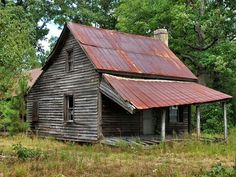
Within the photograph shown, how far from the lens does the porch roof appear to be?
723 inches

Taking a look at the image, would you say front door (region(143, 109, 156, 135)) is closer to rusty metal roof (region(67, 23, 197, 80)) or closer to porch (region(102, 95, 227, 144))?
porch (region(102, 95, 227, 144))

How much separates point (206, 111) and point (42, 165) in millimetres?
21207

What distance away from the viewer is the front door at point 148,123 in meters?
23.1

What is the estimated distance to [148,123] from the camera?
23.3 metres

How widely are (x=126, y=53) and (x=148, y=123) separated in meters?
4.15

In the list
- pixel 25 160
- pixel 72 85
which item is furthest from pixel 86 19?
pixel 25 160

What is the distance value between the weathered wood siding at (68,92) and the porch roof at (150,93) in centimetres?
142

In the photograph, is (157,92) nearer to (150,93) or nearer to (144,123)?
(150,93)

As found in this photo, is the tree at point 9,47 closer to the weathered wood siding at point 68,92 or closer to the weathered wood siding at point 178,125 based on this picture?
the weathered wood siding at point 68,92

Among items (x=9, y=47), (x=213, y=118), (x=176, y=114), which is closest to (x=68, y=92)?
(x=176, y=114)

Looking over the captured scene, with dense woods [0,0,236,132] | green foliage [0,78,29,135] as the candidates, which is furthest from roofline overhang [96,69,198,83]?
green foliage [0,78,29,135]

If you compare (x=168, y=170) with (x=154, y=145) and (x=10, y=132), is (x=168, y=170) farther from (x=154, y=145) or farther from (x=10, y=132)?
(x=10, y=132)

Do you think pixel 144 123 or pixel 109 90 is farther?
pixel 144 123

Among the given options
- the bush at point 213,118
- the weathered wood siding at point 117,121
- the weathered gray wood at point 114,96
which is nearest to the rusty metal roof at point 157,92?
the weathered gray wood at point 114,96
